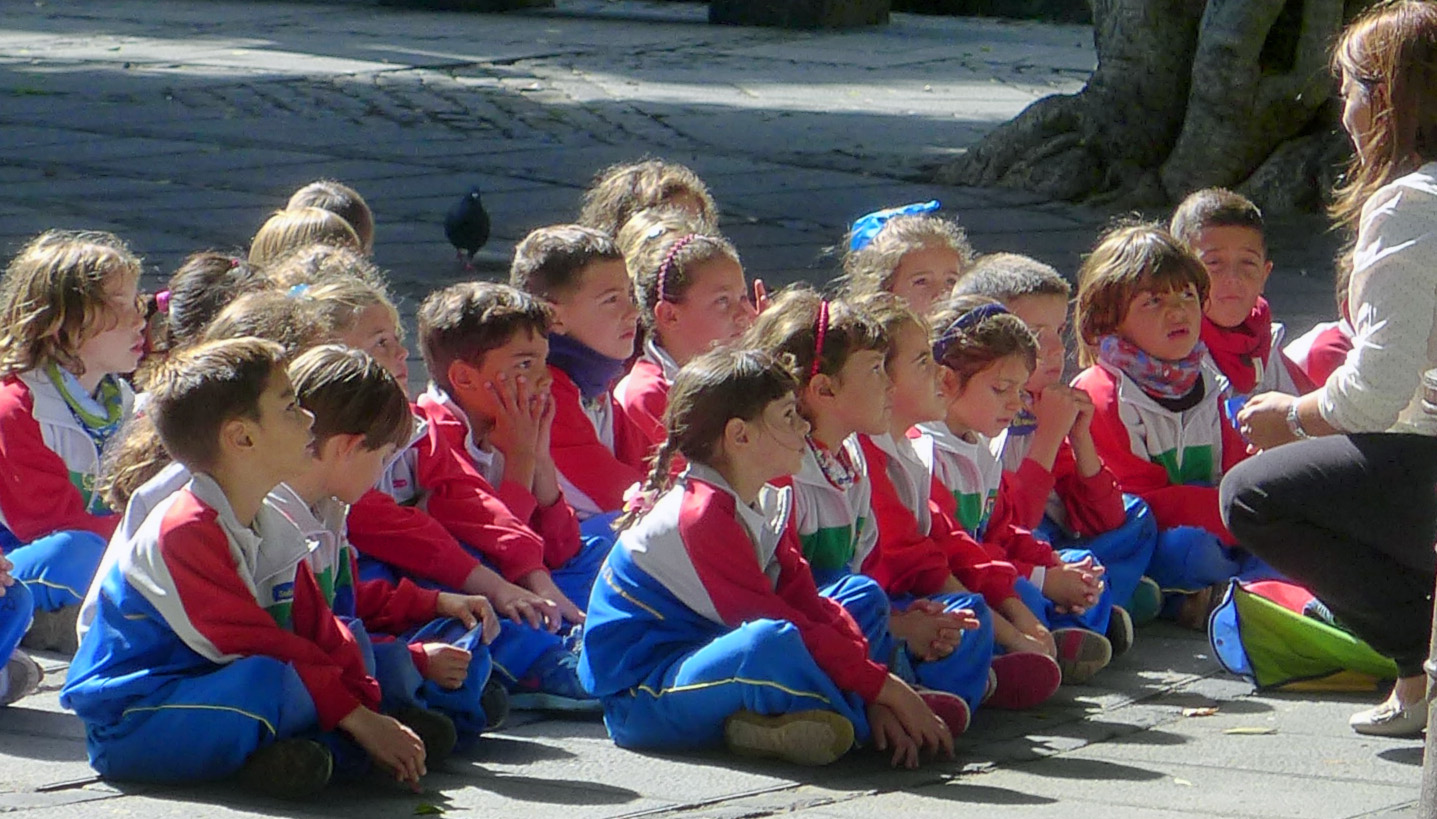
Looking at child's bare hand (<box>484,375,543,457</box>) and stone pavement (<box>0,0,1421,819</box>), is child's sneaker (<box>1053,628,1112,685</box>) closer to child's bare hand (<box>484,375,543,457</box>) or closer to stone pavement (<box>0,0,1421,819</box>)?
stone pavement (<box>0,0,1421,819</box>)

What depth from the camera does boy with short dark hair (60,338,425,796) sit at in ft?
11.3

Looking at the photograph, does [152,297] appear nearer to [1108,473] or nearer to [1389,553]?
[1108,473]

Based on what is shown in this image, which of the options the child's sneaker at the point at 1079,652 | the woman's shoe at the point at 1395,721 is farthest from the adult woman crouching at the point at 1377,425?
the child's sneaker at the point at 1079,652

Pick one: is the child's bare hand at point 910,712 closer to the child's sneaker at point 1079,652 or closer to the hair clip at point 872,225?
the child's sneaker at point 1079,652

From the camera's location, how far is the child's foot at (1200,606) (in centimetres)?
488

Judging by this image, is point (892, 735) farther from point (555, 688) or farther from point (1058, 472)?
point (1058, 472)

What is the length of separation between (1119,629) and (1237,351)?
92 cm

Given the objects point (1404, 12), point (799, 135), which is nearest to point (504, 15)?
point (799, 135)

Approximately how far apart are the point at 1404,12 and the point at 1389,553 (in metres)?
0.97

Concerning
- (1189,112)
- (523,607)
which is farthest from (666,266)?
(1189,112)

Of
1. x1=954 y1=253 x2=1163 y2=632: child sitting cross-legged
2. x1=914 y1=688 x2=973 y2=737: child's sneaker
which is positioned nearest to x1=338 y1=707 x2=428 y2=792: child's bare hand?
x1=914 y1=688 x2=973 y2=737: child's sneaker

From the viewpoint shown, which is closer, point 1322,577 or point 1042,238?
point 1322,577

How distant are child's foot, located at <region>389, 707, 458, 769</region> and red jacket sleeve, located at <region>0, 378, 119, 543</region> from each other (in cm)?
109

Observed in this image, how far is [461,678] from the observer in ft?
12.4
